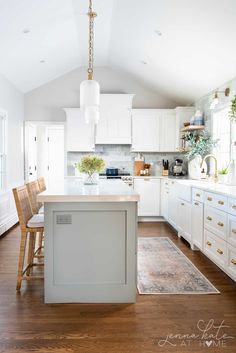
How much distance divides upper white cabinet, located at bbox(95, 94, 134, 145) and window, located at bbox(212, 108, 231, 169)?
74.1 inches

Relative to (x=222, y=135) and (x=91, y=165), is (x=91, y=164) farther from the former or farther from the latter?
(x=222, y=135)

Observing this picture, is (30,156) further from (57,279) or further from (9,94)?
(57,279)

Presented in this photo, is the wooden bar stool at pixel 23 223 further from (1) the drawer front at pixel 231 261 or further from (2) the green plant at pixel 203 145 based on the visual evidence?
(2) the green plant at pixel 203 145

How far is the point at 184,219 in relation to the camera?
14.8ft

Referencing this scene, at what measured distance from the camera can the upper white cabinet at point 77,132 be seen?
20.2 feet

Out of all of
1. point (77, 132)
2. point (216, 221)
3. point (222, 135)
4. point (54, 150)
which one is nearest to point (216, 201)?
point (216, 221)

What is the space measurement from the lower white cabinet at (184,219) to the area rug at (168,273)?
0.30 m

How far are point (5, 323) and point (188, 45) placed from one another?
12.6ft

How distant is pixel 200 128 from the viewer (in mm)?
5402

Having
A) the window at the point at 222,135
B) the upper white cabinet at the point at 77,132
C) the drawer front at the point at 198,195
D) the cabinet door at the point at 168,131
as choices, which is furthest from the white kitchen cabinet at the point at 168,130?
the drawer front at the point at 198,195

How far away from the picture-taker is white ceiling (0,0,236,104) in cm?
339

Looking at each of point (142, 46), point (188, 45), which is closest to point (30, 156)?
point (142, 46)

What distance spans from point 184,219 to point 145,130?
2.39 meters

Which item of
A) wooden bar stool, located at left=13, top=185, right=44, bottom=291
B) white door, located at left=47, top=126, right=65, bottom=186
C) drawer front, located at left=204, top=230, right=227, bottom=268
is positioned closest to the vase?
wooden bar stool, located at left=13, top=185, right=44, bottom=291
